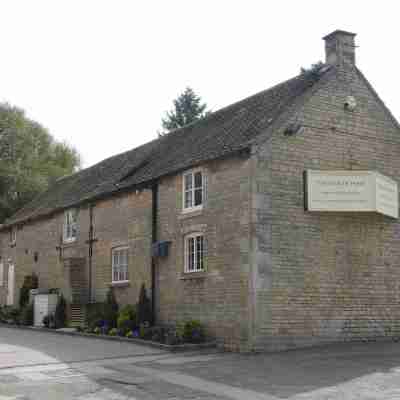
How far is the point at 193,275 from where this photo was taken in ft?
73.9

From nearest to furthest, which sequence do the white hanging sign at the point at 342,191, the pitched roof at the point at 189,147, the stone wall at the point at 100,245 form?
the white hanging sign at the point at 342,191, the pitched roof at the point at 189,147, the stone wall at the point at 100,245

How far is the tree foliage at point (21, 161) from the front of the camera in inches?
2039

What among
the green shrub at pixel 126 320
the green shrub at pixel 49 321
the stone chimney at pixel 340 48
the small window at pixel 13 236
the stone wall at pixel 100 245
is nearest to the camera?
the stone chimney at pixel 340 48

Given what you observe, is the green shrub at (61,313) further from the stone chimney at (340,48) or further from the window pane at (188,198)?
the stone chimney at (340,48)

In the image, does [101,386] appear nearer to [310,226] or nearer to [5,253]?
[310,226]

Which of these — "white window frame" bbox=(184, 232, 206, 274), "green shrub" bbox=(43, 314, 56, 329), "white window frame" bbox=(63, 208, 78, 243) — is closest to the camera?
"white window frame" bbox=(184, 232, 206, 274)

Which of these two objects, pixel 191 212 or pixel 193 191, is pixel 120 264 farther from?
pixel 193 191

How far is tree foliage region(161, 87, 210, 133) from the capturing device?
59188 millimetres

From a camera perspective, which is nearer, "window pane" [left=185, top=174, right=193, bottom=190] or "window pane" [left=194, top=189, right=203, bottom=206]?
"window pane" [left=194, top=189, right=203, bottom=206]

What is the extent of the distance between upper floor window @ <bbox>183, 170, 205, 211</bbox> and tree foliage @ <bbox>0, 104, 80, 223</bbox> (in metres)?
30.8

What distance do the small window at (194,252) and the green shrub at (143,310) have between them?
8.26 feet

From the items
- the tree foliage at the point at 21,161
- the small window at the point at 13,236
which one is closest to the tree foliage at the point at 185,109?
the tree foliage at the point at 21,161

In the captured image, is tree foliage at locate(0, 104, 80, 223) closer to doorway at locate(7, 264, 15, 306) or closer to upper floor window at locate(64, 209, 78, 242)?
doorway at locate(7, 264, 15, 306)

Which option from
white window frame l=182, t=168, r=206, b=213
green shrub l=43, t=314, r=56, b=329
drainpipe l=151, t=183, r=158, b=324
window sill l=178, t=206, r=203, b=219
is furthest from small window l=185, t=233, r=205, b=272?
green shrub l=43, t=314, r=56, b=329
